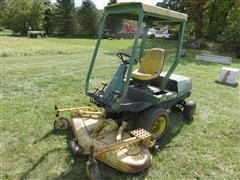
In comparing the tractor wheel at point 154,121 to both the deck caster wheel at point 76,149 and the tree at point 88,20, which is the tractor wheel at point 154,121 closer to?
the deck caster wheel at point 76,149

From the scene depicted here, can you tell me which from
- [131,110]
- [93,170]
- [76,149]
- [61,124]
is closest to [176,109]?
[131,110]

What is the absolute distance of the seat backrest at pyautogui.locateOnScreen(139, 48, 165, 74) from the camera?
3.99 meters

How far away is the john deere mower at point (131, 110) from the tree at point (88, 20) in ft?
105

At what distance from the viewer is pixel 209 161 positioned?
3.26 metres

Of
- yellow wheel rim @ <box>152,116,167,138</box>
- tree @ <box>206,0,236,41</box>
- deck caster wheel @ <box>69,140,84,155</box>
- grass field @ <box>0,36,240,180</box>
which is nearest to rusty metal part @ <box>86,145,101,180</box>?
grass field @ <box>0,36,240,180</box>

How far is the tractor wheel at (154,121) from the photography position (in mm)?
3398

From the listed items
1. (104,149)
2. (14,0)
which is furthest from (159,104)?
(14,0)

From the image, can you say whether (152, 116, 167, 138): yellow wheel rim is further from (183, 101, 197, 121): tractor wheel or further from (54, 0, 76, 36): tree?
(54, 0, 76, 36): tree

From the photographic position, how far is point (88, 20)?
35281mm

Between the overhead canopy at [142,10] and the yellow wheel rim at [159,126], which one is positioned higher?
the overhead canopy at [142,10]

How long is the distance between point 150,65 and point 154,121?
3.58ft

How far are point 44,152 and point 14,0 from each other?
36.7m

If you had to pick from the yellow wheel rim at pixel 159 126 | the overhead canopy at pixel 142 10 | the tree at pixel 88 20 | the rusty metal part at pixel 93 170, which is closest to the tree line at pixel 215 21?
the overhead canopy at pixel 142 10

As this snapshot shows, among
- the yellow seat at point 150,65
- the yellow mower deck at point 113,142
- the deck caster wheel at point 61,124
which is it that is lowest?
the deck caster wheel at point 61,124
